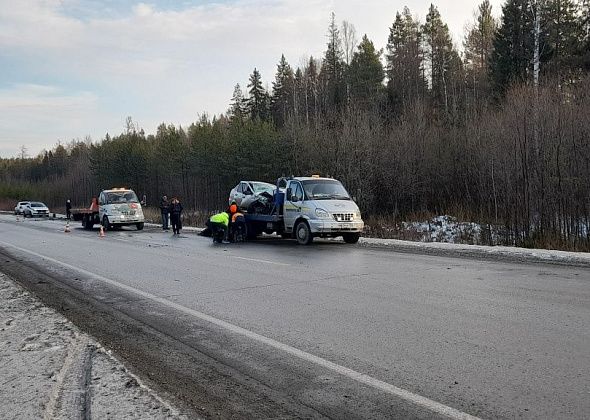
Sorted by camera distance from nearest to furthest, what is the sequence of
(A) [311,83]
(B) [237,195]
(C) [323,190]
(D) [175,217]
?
(C) [323,190] → (B) [237,195] → (D) [175,217] → (A) [311,83]

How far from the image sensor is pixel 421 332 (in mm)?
6328

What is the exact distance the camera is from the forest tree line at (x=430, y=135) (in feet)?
58.7

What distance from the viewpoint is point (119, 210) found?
1150 inches

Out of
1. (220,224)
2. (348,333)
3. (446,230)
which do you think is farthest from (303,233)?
(348,333)

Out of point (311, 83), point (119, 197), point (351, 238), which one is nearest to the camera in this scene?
point (351, 238)

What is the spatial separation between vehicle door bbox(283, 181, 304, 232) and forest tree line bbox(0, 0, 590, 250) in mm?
6921

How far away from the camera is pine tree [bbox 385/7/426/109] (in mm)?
57562

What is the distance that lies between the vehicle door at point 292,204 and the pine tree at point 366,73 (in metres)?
39.5

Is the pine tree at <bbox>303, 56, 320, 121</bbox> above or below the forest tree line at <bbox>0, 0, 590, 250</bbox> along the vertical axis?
above

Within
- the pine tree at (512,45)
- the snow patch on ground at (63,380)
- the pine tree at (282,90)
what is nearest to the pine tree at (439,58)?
the pine tree at (512,45)

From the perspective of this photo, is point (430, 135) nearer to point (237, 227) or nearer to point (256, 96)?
point (237, 227)

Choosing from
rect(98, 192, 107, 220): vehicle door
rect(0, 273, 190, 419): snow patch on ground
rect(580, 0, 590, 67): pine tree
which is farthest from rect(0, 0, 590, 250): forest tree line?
rect(0, 273, 190, 419): snow patch on ground

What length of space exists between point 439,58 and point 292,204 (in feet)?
150

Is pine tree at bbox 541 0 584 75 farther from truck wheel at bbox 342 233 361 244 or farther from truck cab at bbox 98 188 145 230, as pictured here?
truck cab at bbox 98 188 145 230
